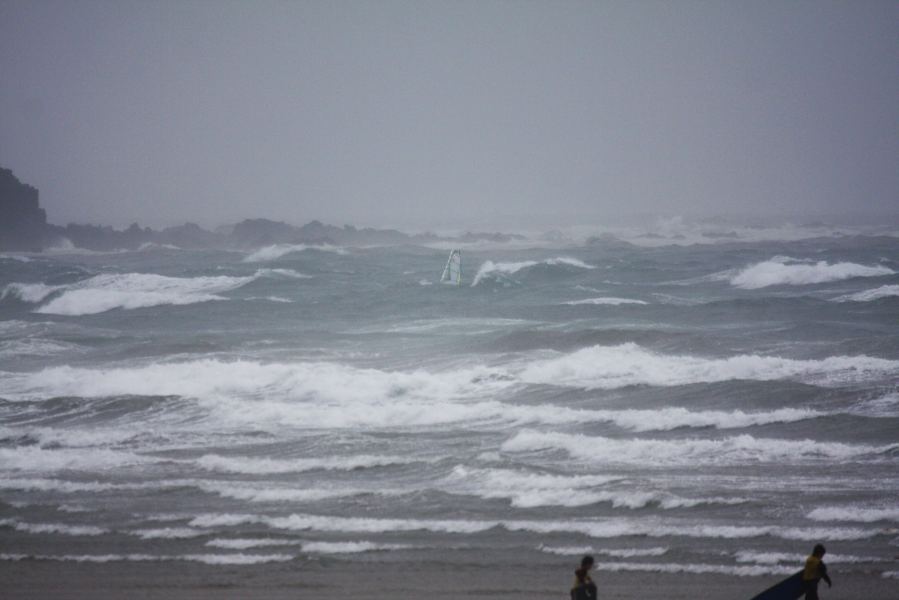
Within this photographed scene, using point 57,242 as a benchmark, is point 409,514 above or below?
below

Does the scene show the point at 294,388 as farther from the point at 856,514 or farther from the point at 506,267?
the point at 506,267

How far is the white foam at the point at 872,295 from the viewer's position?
87.7 ft

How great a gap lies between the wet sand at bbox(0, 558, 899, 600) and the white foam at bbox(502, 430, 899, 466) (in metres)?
3.66

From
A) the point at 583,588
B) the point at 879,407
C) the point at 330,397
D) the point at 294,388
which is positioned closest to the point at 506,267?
the point at 294,388

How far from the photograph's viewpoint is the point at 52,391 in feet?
59.2

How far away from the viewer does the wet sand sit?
8.00 meters

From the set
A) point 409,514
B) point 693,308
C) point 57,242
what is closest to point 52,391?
point 409,514

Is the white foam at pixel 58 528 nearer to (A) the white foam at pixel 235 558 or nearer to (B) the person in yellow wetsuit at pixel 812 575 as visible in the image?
(A) the white foam at pixel 235 558

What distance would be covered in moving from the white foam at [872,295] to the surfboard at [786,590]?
21.6 m

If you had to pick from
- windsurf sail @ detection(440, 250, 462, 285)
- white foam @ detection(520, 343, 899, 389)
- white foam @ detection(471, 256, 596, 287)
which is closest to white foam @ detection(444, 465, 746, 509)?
white foam @ detection(520, 343, 899, 389)

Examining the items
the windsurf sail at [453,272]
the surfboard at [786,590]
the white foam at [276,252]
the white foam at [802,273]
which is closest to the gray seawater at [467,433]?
the surfboard at [786,590]

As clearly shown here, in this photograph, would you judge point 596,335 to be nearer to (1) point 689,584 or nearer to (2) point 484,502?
(2) point 484,502

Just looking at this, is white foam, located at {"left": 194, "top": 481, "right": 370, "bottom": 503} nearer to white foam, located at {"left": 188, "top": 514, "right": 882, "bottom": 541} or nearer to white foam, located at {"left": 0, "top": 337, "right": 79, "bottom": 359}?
white foam, located at {"left": 188, "top": 514, "right": 882, "bottom": 541}

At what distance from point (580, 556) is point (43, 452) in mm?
8721
